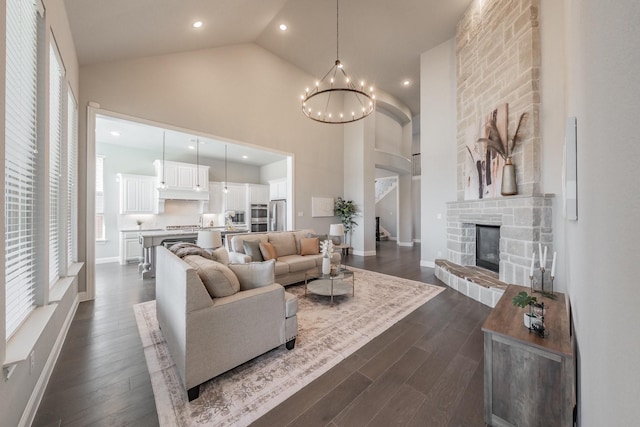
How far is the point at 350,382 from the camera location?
1824 mm

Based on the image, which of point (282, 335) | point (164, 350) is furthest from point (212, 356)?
point (164, 350)

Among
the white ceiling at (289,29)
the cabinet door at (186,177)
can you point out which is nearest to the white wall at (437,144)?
the white ceiling at (289,29)

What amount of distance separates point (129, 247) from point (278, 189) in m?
4.57

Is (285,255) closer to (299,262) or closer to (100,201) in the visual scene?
(299,262)

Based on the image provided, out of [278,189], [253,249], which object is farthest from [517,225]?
[278,189]

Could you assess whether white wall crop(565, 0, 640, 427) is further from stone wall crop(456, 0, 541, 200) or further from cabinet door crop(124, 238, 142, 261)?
cabinet door crop(124, 238, 142, 261)

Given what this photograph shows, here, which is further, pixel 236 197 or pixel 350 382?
pixel 236 197

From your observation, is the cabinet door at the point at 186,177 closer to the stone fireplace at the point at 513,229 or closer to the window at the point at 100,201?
the window at the point at 100,201

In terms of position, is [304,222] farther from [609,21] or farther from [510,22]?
[609,21]

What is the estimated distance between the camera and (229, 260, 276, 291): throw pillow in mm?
2135

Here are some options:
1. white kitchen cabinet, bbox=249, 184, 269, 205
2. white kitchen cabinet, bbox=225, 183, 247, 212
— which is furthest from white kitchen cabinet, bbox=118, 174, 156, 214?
white kitchen cabinet, bbox=249, 184, 269, 205

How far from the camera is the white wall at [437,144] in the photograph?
509cm

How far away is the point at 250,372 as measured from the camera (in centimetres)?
193

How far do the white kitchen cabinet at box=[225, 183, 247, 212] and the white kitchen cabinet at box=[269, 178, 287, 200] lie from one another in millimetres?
941
